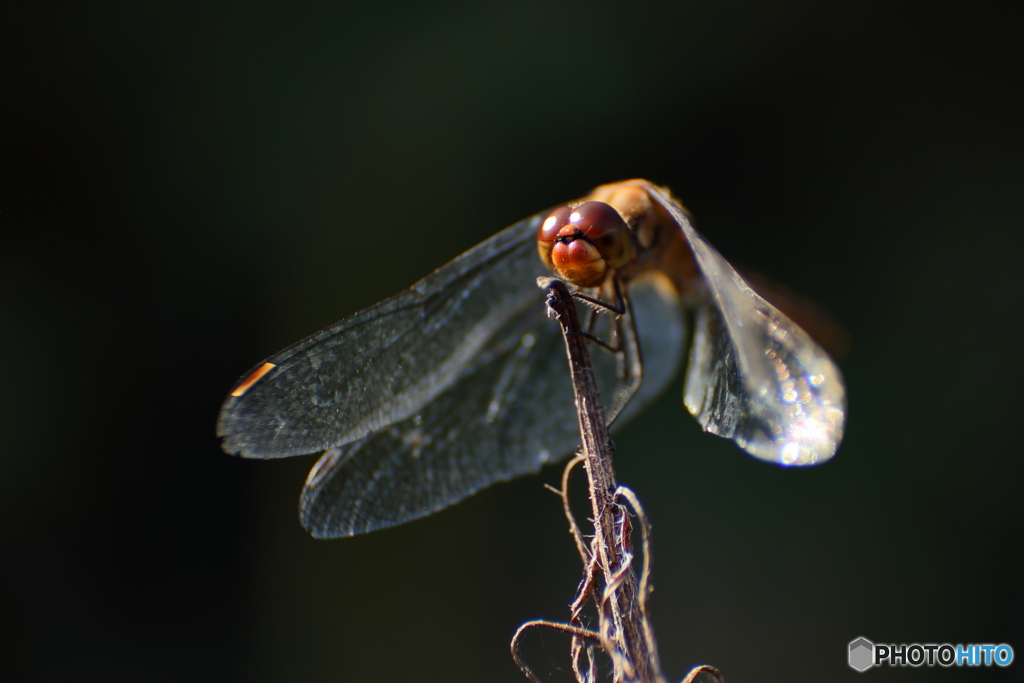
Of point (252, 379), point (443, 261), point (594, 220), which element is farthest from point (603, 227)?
point (443, 261)

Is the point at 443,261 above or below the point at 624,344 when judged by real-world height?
above

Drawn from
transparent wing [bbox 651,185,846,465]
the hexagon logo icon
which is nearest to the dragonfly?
transparent wing [bbox 651,185,846,465]

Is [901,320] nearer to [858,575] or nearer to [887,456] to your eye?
[887,456]

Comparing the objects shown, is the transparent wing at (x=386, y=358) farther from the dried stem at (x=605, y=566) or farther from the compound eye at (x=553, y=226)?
the dried stem at (x=605, y=566)

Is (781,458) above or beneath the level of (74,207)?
beneath

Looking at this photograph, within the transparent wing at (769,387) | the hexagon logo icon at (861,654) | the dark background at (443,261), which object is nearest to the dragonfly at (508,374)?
the transparent wing at (769,387)

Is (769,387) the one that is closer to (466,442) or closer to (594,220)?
(594,220)

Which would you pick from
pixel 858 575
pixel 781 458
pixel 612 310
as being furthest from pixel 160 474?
pixel 858 575
